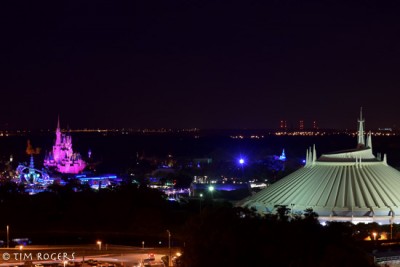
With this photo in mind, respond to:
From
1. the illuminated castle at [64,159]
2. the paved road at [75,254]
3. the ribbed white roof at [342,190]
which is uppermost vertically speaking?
the illuminated castle at [64,159]

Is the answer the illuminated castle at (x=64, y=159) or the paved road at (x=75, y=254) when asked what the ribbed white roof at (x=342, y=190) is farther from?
the illuminated castle at (x=64, y=159)

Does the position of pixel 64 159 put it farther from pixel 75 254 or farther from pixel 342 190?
pixel 75 254

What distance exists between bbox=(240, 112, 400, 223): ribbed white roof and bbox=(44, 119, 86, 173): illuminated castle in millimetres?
72828

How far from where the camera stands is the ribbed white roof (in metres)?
37.4

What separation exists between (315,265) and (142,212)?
809 inches

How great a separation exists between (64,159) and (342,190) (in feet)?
262

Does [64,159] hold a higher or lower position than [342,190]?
higher

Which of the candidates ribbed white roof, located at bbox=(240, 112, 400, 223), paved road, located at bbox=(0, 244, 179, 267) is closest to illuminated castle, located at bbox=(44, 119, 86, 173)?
ribbed white roof, located at bbox=(240, 112, 400, 223)

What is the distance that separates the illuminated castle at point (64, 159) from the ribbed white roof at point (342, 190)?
239 ft

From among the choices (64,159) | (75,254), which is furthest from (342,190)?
(64,159)

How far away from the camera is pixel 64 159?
371 feet

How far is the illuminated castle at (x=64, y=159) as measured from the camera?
112 metres

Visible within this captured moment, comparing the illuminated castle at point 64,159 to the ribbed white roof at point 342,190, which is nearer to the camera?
the ribbed white roof at point 342,190

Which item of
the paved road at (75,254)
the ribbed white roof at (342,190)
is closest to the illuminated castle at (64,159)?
the ribbed white roof at (342,190)
